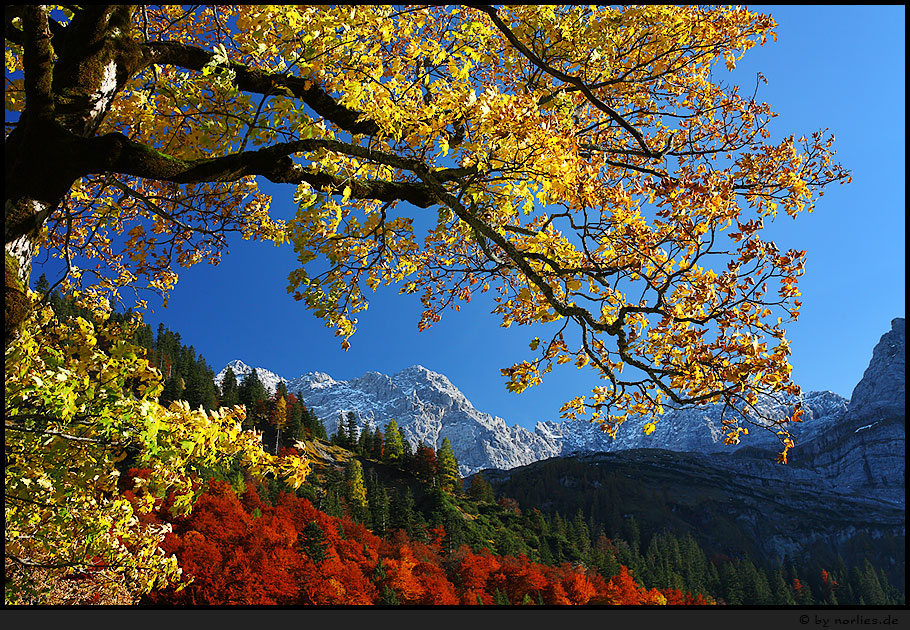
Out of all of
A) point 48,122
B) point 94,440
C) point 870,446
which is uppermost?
point 870,446

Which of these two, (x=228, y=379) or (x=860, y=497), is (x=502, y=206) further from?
(x=860, y=497)

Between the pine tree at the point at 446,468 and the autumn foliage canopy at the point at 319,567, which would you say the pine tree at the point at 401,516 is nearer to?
the autumn foliage canopy at the point at 319,567

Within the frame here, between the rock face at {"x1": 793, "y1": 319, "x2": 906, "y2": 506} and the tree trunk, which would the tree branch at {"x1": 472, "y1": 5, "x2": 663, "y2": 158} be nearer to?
the tree trunk

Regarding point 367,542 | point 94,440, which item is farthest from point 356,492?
point 94,440

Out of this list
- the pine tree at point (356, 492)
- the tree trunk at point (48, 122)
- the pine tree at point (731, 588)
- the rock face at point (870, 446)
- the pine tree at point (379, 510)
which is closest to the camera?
the tree trunk at point (48, 122)

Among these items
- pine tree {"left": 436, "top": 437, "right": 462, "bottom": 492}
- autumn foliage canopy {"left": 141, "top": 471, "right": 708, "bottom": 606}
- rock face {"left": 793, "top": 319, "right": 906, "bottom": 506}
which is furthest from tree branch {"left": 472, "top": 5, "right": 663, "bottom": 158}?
rock face {"left": 793, "top": 319, "right": 906, "bottom": 506}

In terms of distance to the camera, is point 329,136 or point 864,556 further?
point 864,556

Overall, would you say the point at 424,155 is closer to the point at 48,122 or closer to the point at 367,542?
the point at 48,122

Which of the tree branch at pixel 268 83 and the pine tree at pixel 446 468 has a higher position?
the pine tree at pixel 446 468

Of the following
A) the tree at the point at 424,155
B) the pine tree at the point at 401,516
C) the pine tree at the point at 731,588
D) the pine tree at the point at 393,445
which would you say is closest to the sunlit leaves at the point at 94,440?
the tree at the point at 424,155

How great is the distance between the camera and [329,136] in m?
4.84

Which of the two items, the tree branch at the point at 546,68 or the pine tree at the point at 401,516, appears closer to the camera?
the tree branch at the point at 546,68

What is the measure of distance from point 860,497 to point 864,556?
34.2 metres
